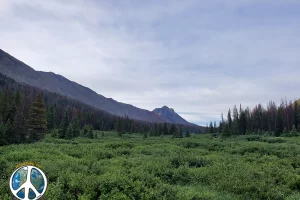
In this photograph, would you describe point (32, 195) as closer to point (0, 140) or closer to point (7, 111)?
point (0, 140)

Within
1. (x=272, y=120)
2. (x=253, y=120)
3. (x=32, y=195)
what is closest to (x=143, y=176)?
(x=32, y=195)

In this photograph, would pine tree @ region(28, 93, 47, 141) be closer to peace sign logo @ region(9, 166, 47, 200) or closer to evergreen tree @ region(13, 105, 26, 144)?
evergreen tree @ region(13, 105, 26, 144)

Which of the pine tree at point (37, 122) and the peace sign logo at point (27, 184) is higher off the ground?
the pine tree at point (37, 122)

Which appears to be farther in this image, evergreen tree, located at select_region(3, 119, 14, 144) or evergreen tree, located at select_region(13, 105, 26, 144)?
evergreen tree, located at select_region(13, 105, 26, 144)

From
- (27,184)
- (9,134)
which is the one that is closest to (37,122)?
(9,134)

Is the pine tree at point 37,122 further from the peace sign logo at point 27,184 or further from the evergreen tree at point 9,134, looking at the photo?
the peace sign logo at point 27,184

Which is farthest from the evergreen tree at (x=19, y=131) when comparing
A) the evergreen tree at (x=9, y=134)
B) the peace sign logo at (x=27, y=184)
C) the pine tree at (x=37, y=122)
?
the peace sign logo at (x=27, y=184)

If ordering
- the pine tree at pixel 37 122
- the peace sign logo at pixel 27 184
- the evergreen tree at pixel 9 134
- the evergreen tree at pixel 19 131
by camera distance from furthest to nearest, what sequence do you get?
the pine tree at pixel 37 122, the evergreen tree at pixel 19 131, the evergreen tree at pixel 9 134, the peace sign logo at pixel 27 184

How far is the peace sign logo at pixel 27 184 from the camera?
193 inches

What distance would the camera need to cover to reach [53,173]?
12.6 metres

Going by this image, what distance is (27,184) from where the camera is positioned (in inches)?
194

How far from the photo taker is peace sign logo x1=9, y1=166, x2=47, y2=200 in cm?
489

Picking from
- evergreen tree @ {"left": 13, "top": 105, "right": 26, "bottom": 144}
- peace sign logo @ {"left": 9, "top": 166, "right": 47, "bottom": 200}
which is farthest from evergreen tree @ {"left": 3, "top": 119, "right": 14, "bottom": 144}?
peace sign logo @ {"left": 9, "top": 166, "right": 47, "bottom": 200}

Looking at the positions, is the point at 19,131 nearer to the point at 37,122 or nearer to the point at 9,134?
the point at 9,134
